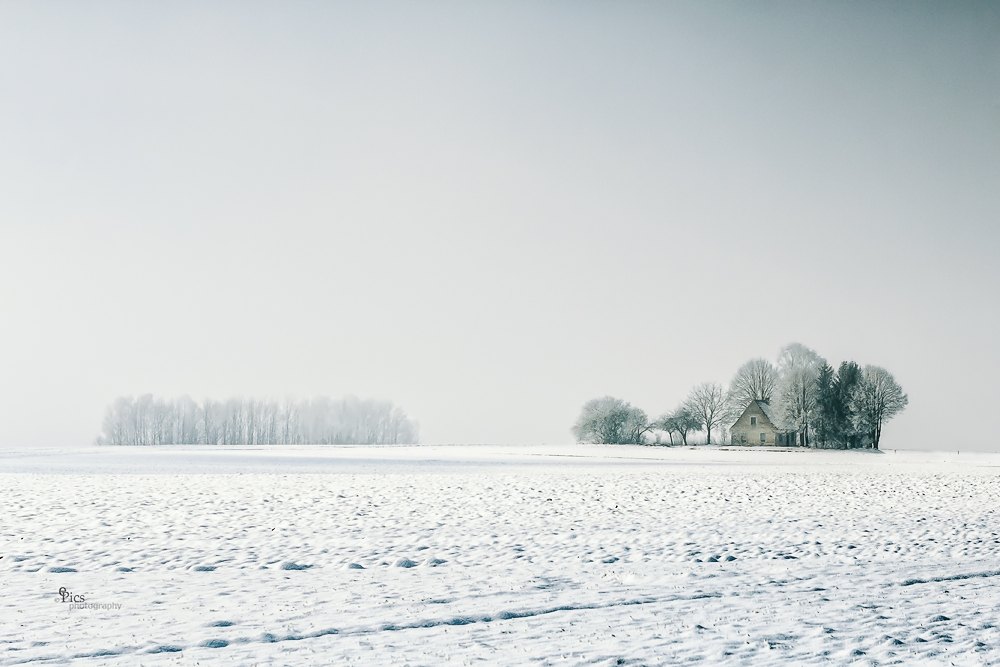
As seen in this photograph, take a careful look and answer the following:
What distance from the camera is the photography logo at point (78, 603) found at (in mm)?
8735

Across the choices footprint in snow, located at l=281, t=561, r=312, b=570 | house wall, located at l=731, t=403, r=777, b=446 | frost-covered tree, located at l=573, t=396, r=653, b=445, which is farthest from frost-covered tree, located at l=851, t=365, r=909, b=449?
footprint in snow, located at l=281, t=561, r=312, b=570

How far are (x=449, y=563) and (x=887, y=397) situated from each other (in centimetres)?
8481

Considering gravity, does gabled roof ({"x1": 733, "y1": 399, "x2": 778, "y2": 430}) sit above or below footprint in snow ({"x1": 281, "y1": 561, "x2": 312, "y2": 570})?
above

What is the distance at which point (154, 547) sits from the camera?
12.7m

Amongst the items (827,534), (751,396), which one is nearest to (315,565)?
(827,534)

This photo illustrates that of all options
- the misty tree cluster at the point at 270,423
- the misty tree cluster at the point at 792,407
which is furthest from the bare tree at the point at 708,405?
the misty tree cluster at the point at 270,423

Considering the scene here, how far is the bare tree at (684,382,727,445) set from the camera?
92.3 metres

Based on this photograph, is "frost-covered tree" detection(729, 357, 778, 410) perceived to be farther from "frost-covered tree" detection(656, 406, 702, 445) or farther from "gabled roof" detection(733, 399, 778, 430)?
"frost-covered tree" detection(656, 406, 702, 445)

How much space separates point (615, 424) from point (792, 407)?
76.1ft

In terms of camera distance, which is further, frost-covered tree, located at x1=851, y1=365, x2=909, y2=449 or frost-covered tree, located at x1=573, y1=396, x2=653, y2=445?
frost-covered tree, located at x1=573, y1=396, x2=653, y2=445

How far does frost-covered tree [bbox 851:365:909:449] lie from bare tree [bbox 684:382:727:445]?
16090mm

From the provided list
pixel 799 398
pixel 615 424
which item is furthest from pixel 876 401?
pixel 615 424

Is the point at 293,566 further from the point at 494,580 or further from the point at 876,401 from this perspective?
the point at 876,401

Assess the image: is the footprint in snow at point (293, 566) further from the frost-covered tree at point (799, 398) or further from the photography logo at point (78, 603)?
the frost-covered tree at point (799, 398)
